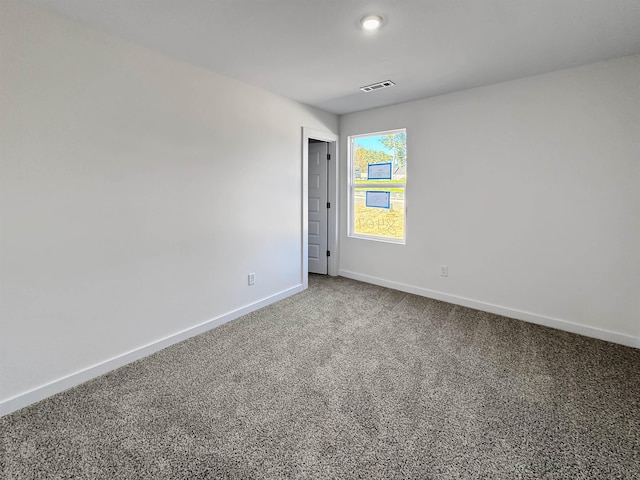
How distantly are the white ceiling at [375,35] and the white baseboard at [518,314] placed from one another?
232cm

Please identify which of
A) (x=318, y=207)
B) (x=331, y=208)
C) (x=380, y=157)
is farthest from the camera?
(x=318, y=207)

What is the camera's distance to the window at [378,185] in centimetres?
410

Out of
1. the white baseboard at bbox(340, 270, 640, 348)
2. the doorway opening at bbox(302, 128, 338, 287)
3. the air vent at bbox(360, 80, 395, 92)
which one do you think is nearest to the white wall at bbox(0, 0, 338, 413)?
the air vent at bbox(360, 80, 395, 92)

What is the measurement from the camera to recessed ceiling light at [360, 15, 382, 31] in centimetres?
197

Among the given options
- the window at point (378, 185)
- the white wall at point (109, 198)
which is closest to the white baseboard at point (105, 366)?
the white wall at point (109, 198)

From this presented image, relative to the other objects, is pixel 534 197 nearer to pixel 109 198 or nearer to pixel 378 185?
pixel 378 185

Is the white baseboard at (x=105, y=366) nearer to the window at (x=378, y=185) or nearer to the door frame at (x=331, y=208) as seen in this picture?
the door frame at (x=331, y=208)

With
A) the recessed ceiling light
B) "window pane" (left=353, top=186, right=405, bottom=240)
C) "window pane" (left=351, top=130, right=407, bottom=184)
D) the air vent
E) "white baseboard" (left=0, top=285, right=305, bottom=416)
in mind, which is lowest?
"white baseboard" (left=0, top=285, right=305, bottom=416)

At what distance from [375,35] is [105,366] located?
307 cm

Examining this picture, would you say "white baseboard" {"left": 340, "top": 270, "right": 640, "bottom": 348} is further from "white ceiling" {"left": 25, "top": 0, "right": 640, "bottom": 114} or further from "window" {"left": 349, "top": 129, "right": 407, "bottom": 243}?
"white ceiling" {"left": 25, "top": 0, "right": 640, "bottom": 114}

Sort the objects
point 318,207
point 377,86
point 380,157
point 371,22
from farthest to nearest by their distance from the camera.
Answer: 1. point 318,207
2. point 380,157
3. point 377,86
4. point 371,22

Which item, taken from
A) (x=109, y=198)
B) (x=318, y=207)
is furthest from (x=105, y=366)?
(x=318, y=207)

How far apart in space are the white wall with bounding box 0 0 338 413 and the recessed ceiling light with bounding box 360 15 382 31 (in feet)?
4.85

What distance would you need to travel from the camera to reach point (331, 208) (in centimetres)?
474
